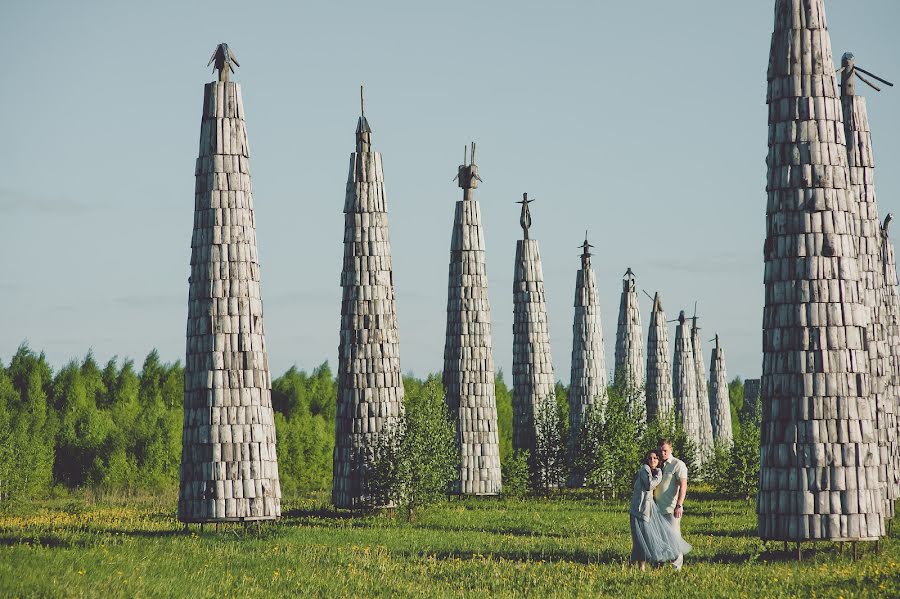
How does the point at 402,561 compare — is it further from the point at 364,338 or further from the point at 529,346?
the point at 529,346

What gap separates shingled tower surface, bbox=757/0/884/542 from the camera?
67.5ft

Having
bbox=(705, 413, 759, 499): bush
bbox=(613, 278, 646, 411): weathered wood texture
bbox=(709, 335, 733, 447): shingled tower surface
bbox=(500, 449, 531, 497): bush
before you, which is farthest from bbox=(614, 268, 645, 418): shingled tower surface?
bbox=(709, 335, 733, 447): shingled tower surface

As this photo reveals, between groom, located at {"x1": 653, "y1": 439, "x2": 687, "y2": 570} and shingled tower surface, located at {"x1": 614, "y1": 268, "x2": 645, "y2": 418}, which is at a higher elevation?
shingled tower surface, located at {"x1": 614, "y1": 268, "x2": 645, "y2": 418}

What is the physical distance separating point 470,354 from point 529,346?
4.16 metres

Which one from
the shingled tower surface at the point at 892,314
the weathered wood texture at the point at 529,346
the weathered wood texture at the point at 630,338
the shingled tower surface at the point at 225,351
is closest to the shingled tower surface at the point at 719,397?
the weathered wood texture at the point at 630,338

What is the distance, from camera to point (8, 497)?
34.9 metres

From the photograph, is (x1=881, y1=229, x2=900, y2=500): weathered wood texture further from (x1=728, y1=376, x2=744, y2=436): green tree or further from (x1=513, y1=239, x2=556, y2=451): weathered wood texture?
(x1=728, y1=376, x2=744, y2=436): green tree

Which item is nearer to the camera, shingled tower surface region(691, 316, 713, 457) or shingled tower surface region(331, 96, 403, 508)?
shingled tower surface region(331, 96, 403, 508)

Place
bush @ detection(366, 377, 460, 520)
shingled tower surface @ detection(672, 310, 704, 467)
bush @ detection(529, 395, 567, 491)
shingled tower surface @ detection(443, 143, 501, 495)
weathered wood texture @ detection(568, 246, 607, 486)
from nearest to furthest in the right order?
bush @ detection(366, 377, 460, 520)
shingled tower surface @ detection(443, 143, 501, 495)
bush @ detection(529, 395, 567, 491)
weathered wood texture @ detection(568, 246, 607, 486)
shingled tower surface @ detection(672, 310, 704, 467)

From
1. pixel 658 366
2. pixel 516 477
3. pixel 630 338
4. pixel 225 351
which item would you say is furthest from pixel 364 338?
pixel 658 366

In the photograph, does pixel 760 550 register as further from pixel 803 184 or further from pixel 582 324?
pixel 582 324

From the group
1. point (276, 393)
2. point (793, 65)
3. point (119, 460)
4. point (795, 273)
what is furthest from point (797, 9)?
point (276, 393)

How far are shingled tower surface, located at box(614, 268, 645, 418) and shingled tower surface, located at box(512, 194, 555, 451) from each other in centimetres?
884

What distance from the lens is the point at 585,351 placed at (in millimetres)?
48625
